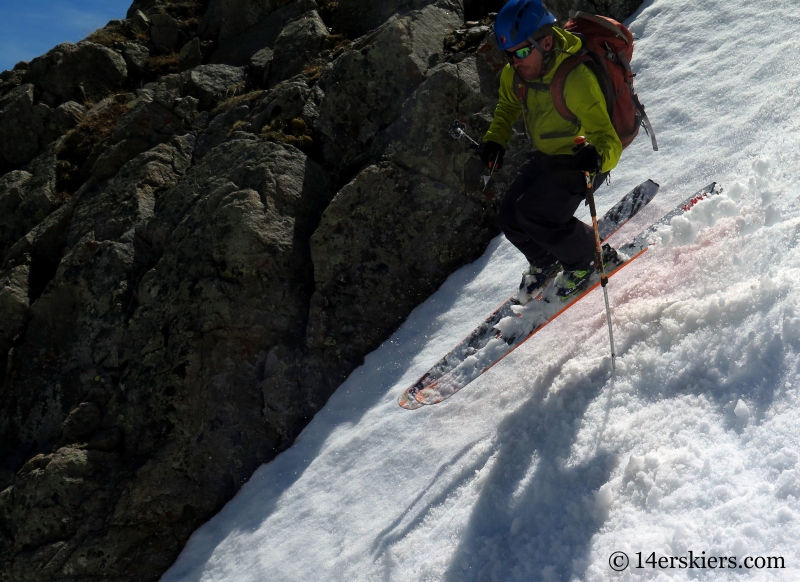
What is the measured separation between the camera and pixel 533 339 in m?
5.97

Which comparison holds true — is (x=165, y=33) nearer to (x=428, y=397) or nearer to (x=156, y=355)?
(x=156, y=355)

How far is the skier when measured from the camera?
4645 mm

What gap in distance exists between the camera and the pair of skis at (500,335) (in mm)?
5660

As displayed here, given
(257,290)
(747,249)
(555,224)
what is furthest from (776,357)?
(257,290)

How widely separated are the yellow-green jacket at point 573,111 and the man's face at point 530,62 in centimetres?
6

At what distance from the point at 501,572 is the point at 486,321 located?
2.83 m

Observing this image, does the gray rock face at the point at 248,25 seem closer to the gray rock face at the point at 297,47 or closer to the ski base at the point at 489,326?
the gray rock face at the point at 297,47

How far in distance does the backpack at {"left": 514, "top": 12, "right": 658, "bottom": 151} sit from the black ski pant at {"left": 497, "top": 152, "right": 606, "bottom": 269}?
490 mm

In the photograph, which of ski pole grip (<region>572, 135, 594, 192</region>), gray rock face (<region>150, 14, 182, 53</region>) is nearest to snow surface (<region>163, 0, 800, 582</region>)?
ski pole grip (<region>572, 135, 594, 192</region>)

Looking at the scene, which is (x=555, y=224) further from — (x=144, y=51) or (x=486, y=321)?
(x=144, y=51)

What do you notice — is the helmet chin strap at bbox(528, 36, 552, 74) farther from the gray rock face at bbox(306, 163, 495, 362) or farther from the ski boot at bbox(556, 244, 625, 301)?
the gray rock face at bbox(306, 163, 495, 362)

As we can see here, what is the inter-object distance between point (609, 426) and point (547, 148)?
95.3 inches

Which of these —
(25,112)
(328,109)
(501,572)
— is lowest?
(501,572)

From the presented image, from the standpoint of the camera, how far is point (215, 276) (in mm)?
7754
